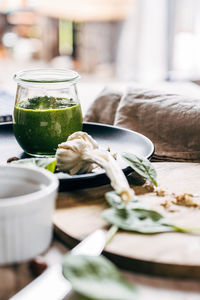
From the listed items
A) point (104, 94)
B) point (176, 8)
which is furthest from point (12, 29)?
point (104, 94)

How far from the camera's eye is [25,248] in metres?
0.54

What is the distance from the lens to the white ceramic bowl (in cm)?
51

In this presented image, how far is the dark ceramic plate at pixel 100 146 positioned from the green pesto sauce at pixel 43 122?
5 centimetres

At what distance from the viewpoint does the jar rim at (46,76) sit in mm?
886

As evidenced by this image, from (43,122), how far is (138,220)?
0.36 metres

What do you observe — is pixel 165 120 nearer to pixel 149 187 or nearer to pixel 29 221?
pixel 149 187

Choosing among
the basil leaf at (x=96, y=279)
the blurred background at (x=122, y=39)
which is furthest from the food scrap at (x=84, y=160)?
the blurred background at (x=122, y=39)

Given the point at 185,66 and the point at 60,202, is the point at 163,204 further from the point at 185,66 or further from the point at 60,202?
the point at 185,66

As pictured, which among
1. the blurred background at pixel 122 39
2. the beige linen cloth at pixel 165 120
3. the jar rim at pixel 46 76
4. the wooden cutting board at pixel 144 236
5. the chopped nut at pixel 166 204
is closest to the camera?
the wooden cutting board at pixel 144 236

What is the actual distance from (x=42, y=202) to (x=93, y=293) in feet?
0.44

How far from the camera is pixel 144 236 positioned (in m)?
0.62

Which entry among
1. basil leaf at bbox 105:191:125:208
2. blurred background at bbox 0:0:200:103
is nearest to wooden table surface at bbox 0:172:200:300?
basil leaf at bbox 105:191:125:208

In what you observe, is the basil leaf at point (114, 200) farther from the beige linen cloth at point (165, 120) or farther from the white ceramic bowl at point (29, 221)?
the beige linen cloth at point (165, 120)

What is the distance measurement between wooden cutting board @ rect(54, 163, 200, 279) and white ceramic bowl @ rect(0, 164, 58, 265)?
0.08 meters
